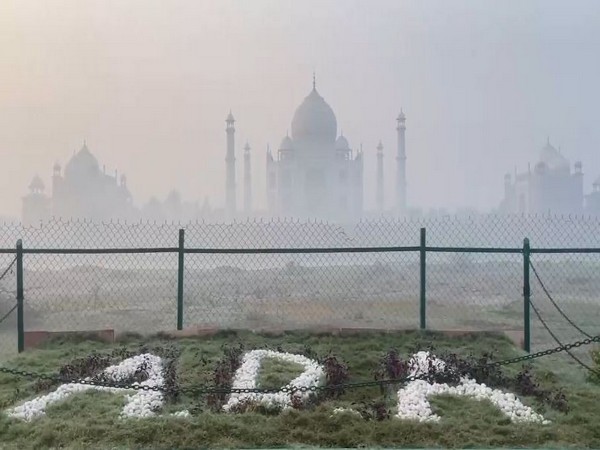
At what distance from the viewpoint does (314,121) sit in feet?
147

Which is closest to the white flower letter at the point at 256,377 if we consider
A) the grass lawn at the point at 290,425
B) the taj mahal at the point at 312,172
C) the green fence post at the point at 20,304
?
the grass lawn at the point at 290,425

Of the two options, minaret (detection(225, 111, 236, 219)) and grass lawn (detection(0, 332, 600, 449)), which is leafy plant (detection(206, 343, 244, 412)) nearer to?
grass lawn (detection(0, 332, 600, 449))

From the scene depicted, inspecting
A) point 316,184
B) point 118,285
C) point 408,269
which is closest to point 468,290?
point 408,269

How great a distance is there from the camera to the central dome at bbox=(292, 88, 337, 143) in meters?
44.8

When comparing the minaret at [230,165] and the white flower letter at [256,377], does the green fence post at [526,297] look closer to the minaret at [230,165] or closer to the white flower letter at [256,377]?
the white flower letter at [256,377]

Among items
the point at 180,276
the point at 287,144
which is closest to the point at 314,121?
the point at 287,144

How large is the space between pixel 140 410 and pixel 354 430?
1.60 metres

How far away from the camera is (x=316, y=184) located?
46875 millimetres

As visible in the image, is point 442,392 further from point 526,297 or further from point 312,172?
point 312,172

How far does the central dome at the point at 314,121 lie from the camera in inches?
1762

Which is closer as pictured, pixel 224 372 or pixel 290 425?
pixel 290 425

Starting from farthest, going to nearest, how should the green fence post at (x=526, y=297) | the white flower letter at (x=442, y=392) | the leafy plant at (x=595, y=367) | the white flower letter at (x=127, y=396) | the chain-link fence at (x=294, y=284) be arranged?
1. the chain-link fence at (x=294, y=284)
2. the green fence post at (x=526, y=297)
3. the leafy plant at (x=595, y=367)
4. the white flower letter at (x=127, y=396)
5. the white flower letter at (x=442, y=392)

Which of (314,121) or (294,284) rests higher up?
(314,121)

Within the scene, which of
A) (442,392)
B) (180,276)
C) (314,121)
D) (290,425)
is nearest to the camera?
(290,425)
